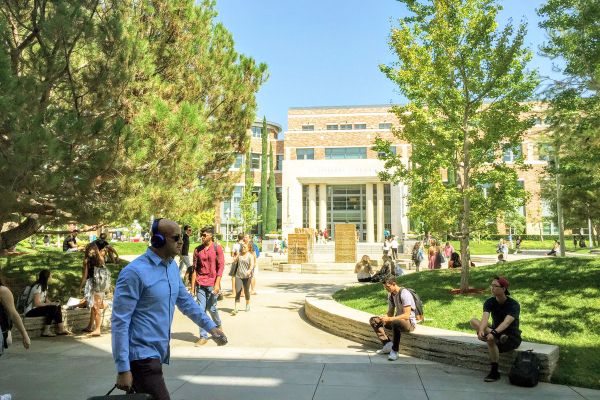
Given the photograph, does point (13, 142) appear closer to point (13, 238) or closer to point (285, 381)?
point (13, 238)

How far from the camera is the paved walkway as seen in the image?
5.17 metres

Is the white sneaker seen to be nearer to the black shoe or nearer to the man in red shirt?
the black shoe

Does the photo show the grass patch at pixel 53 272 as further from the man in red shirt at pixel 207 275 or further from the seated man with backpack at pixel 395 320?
the seated man with backpack at pixel 395 320

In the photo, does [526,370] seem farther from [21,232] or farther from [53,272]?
[53,272]

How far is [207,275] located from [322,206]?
40153mm

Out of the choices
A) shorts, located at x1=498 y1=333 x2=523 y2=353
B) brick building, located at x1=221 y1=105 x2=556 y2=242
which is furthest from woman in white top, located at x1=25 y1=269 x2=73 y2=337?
brick building, located at x1=221 y1=105 x2=556 y2=242

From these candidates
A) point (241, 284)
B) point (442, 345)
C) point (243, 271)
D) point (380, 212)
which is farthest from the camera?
point (380, 212)

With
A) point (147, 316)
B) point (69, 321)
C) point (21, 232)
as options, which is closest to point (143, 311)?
point (147, 316)

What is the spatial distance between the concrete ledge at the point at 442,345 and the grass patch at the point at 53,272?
637cm

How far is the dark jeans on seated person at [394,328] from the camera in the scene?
269 inches

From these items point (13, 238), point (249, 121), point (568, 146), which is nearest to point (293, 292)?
point (249, 121)

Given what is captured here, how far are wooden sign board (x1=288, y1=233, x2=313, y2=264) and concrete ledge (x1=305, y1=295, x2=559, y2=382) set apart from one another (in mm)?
15762

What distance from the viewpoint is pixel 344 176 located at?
46938mm

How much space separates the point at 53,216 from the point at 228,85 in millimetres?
6443
